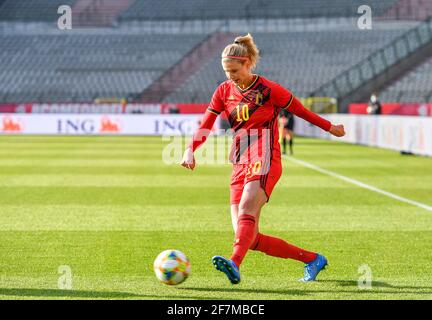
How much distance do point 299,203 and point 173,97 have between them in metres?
40.0

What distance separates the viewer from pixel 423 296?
7.70 metres

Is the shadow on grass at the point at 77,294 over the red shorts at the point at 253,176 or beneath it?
beneath

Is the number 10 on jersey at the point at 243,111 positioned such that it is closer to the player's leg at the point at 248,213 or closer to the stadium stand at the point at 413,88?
the player's leg at the point at 248,213

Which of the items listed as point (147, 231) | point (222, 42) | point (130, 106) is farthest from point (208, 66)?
point (147, 231)

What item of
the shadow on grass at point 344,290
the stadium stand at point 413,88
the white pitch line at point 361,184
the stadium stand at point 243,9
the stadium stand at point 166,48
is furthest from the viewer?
the stadium stand at point 243,9

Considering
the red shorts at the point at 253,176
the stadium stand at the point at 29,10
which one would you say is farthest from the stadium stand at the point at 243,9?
the red shorts at the point at 253,176

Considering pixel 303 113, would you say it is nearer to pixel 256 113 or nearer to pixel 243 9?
pixel 256 113

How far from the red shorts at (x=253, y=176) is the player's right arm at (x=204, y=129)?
0.39 m

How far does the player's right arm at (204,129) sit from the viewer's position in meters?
8.34

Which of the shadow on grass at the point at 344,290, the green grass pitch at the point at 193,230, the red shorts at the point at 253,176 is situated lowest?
the green grass pitch at the point at 193,230

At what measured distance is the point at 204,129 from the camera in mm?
8453

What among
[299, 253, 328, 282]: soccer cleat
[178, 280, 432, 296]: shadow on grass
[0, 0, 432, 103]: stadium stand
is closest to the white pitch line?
[299, 253, 328, 282]: soccer cleat

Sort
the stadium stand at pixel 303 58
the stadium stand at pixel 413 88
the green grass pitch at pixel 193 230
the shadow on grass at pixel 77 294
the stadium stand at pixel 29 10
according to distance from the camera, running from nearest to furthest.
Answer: the shadow on grass at pixel 77 294 < the green grass pitch at pixel 193 230 < the stadium stand at pixel 413 88 < the stadium stand at pixel 303 58 < the stadium stand at pixel 29 10

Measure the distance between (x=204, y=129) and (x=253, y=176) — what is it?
0.62 meters
